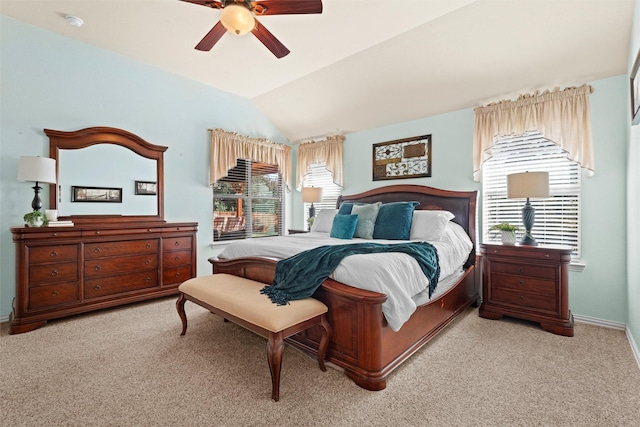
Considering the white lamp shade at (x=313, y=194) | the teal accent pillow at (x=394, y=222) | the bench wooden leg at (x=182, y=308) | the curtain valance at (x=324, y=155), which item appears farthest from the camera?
the curtain valance at (x=324, y=155)

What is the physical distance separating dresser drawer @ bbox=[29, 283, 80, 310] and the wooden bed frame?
1.44m

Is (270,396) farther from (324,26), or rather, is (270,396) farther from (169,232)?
(324,26)

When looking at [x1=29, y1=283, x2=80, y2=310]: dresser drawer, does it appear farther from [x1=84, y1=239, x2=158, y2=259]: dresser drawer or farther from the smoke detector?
the smoke detector

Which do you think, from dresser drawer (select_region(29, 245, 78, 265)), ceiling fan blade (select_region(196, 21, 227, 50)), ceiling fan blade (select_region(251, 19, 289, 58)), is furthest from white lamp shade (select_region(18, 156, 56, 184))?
ceiling fan blade (select_region(251, 19, 289, 58))

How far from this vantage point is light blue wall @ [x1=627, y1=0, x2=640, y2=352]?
7.37 ft

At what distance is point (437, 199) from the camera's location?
382 cm

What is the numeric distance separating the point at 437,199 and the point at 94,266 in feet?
13.3

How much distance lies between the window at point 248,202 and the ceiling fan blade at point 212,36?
7.84 ft

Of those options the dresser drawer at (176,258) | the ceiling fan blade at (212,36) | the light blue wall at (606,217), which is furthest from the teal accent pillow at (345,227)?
the light blue wall at (606,217)

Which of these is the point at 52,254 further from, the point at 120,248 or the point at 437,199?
the point at 437,199

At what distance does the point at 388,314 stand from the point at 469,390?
67 cm

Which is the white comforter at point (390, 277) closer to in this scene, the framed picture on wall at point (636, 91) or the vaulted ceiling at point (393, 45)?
the framed picture on wall at point (636, 91)

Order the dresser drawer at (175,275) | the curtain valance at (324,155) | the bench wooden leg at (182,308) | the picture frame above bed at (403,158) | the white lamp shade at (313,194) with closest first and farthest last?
the bench wooden leg at (182,308), the dresser drawer at (175,275), the picture frame above bed at (403,158), the white lamp shade at (313,194), the curtain valance at (324,155)

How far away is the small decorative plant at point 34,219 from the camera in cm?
287
